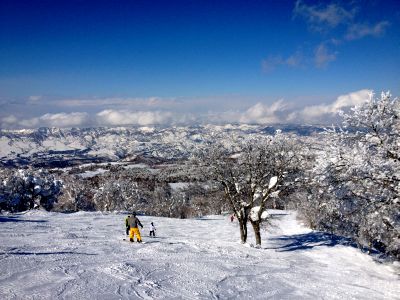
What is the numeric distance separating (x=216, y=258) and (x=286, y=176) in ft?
32.5

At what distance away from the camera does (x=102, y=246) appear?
1970 cm

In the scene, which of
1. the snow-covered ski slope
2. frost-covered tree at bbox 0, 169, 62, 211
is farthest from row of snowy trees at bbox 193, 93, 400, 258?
frost-covered tree at bbox 0, 169, 62, 211

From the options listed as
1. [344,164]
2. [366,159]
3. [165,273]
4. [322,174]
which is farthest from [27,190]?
[366,159]

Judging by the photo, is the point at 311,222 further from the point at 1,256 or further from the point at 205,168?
the point at 1,256

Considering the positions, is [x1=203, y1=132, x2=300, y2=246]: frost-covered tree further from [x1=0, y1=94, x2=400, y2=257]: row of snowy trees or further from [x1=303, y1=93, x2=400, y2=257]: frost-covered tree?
[x1=303, y1=93, x2=400, y2=257]: frost-covered tree

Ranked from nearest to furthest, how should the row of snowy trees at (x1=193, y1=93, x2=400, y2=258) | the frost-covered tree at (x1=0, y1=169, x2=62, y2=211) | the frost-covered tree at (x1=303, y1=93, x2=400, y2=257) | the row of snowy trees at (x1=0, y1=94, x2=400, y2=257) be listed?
1. the frost-covered tree at (x1=303, y1=93, x2=400, y2=257)
2. the row of snowy trees at (x1=193, y1=93, x2=400, y2=258)
3. the row of snowy trees at (x1=0, y1=94, x2=400, y2=257)
4. the frost-covered tree at (x1=0, y1=169, x2=62, y2=211)

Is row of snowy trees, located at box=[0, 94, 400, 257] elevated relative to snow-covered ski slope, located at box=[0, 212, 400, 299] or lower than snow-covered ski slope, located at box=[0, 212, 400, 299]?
elevated

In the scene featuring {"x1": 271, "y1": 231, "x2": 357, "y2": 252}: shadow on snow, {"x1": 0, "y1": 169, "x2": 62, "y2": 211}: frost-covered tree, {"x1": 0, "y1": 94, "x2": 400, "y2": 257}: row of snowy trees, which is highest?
{"x1": 0, "y1": 94, "x2": 400, "y2": 257}: row of snowy trees

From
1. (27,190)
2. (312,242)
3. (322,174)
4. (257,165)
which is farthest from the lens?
(27,190)

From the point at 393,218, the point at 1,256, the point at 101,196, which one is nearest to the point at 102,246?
the point at 1,256

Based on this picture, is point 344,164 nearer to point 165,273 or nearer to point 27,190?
point 165,273

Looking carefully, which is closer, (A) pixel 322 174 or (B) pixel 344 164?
(B) pixel 344 164

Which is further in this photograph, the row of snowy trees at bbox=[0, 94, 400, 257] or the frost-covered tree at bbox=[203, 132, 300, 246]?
the frost-covered tree at bbox=[203, 132, 300, 246]

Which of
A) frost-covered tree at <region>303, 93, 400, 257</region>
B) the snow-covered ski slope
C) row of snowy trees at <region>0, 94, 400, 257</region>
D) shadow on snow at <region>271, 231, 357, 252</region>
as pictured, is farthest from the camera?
shadow on snow at <region>271, 231, 357, 252</region>
